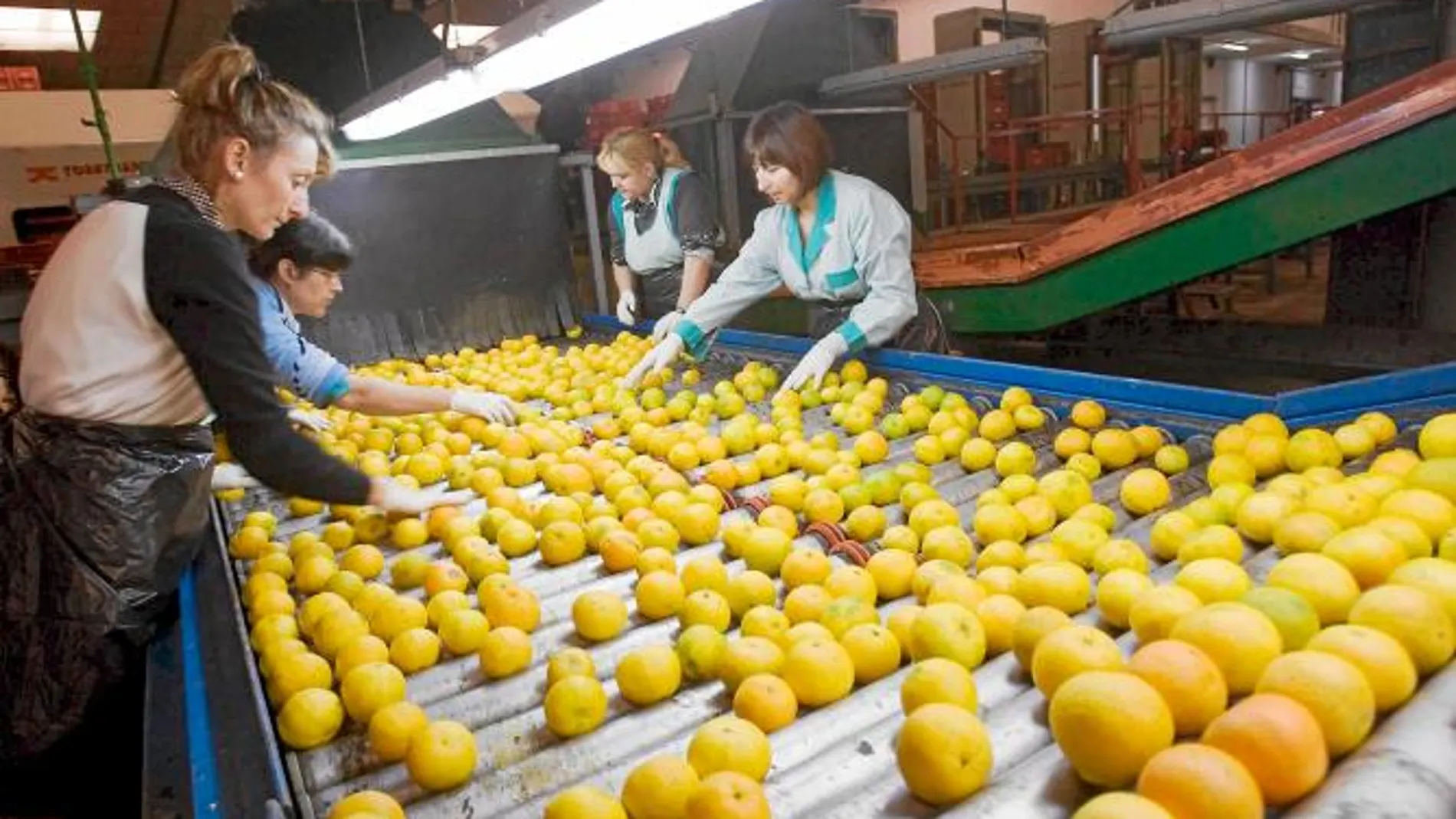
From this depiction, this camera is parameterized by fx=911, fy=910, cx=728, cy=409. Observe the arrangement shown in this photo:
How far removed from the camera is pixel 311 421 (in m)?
4.54

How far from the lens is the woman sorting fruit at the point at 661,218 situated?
594cm

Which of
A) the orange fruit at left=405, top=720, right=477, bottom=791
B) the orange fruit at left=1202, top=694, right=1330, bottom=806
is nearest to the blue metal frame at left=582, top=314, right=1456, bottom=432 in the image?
the orange fruit at left=1202, top=694, right=1330, bottom=806

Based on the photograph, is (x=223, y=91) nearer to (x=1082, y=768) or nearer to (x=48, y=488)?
(x=48, y=488)

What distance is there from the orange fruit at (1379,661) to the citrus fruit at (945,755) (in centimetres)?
63

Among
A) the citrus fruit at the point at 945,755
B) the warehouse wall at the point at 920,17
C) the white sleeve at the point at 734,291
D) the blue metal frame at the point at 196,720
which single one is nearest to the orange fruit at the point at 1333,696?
the citrus fruit at the point at 945,755

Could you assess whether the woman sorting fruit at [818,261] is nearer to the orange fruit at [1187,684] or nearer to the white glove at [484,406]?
the white glove at [484,406]

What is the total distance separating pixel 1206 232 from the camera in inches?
189

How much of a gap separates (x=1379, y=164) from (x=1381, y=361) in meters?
1.60

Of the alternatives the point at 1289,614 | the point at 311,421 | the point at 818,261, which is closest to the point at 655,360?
the point at 818,261

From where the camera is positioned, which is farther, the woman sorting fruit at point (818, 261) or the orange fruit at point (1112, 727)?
the woman sorting fruit at point (818, 261)

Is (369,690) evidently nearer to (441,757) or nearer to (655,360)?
(441,757)

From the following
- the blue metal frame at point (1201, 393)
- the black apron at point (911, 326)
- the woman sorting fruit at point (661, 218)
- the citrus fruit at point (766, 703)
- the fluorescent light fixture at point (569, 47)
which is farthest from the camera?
the woman sorting fruit at point (661, 218)

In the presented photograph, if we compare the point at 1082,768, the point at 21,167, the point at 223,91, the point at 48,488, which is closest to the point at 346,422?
the point at 48,488

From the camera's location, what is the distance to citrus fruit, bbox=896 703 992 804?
149 cm
